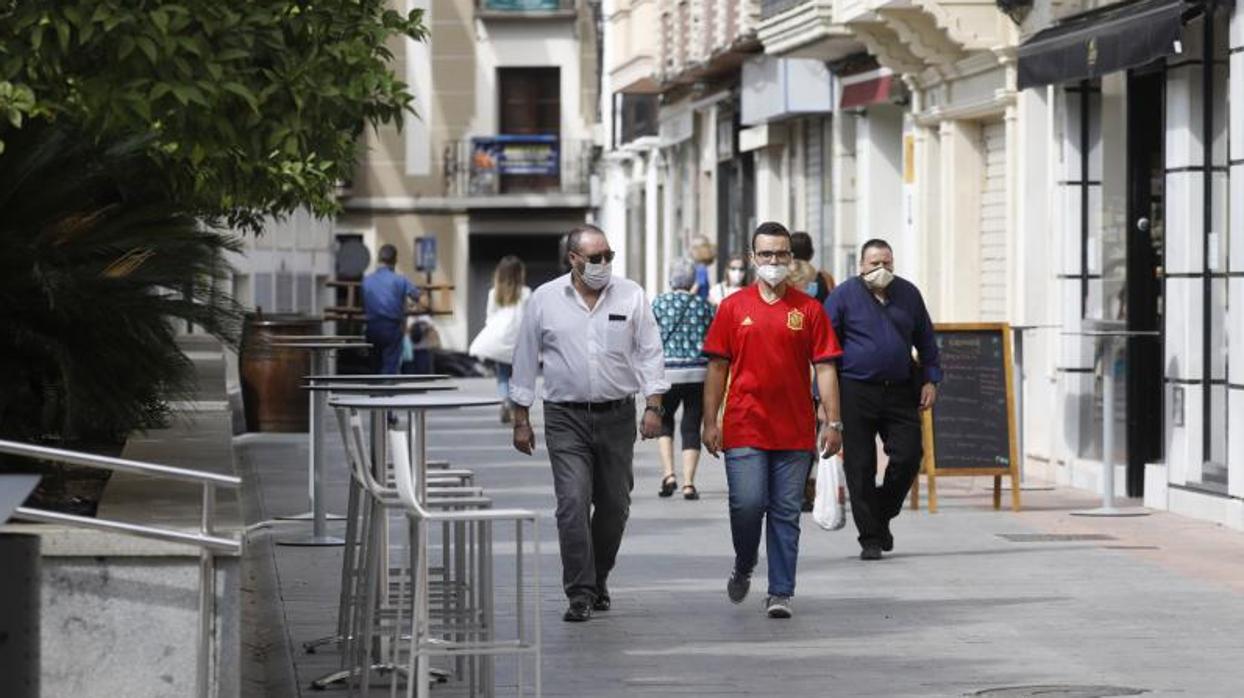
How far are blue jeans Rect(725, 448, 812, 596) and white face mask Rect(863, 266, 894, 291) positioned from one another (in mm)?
2932

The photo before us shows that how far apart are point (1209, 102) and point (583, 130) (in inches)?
1980

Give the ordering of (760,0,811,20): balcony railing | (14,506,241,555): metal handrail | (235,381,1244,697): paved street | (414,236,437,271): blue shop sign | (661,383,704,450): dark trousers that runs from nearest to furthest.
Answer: (14,506,241,555): metal handrail, (235,381,1244,697): paved street, (661,383,704,450): dark trousers, (760,0,811,20): balcony railing, (414,236,437,271): blue shop sign

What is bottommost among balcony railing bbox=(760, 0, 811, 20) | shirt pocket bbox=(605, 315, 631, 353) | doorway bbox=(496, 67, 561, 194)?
shirt pocket bbox=(605, 315, 631, 353)

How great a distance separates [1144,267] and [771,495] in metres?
8.38

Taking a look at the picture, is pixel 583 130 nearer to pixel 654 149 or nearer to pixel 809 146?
pixel 654 149

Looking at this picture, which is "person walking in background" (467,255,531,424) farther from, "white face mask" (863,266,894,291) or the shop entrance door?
"white face mask" (863,266,894,291)

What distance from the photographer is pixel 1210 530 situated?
18.0 m

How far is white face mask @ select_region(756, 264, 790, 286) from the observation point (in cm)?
1330

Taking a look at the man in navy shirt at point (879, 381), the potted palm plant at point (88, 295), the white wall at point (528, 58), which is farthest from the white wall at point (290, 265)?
the potted palm plant at point (88, 295)

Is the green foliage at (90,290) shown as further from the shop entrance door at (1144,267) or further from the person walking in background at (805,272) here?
the shop entrance door at (1144,267)

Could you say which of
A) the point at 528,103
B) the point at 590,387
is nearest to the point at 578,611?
the point at 590,387

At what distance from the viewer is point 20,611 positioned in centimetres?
511

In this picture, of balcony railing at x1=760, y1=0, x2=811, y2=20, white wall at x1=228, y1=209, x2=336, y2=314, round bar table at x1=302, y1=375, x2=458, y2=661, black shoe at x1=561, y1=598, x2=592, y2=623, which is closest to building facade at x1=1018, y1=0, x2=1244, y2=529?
black shoe at x1=561, y1=598, x2=592, y2=623

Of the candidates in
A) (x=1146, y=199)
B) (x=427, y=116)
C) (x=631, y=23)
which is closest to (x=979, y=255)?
(x=1146, y=199)
